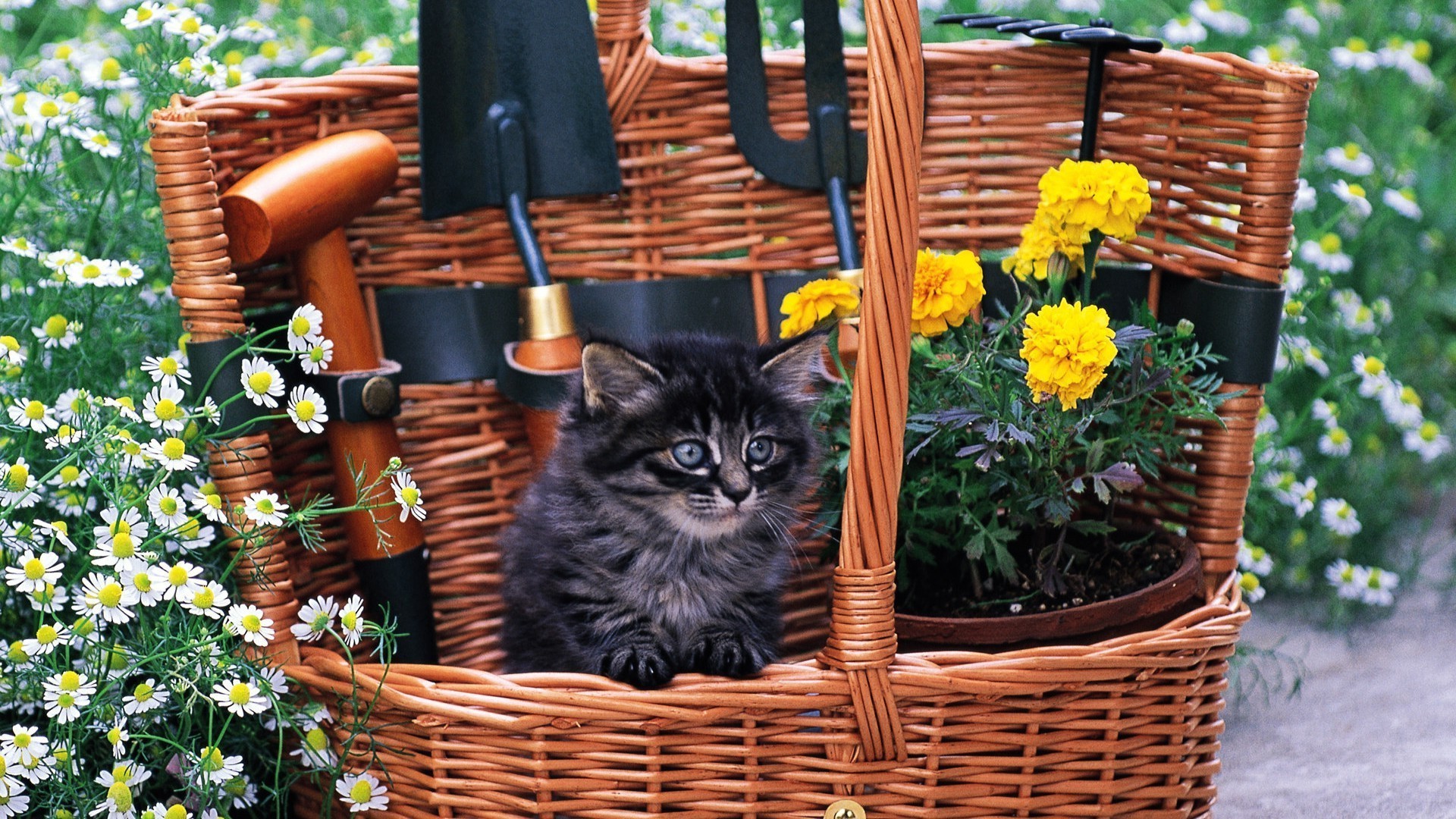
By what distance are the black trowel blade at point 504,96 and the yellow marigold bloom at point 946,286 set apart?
53 cm

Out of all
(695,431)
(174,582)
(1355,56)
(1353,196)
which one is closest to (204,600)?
(174,582)

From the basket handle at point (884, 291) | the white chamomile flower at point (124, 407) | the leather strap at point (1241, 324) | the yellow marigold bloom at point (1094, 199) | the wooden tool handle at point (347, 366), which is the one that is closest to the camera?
the basket handle at point (884, 291)

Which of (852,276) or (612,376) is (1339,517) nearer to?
(852,276)

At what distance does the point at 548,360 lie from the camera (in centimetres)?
163

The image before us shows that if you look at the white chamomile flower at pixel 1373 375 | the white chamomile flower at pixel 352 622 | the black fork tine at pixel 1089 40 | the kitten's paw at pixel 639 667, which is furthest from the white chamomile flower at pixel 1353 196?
the white chamomile flower at pixel 352 622

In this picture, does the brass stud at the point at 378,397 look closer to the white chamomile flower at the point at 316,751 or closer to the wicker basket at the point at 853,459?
the wicker basket at the point at 853,459

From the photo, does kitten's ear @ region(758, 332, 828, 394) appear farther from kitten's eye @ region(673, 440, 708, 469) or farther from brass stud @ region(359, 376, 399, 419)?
brass stud @ region(359, 376, 399, 419)

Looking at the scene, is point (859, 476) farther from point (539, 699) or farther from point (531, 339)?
point (531, 339)

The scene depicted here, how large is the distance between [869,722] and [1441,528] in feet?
5.94

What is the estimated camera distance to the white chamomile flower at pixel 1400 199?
81.0 inches

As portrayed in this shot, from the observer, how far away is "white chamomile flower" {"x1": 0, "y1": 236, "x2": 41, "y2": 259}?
144 centimetres

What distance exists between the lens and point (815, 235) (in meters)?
1.82

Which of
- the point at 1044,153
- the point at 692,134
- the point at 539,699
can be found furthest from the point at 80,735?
the point at 1044,153

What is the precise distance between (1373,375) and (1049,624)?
97 centimetres
